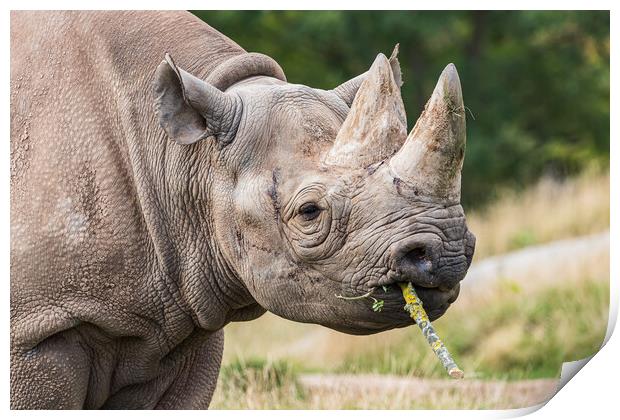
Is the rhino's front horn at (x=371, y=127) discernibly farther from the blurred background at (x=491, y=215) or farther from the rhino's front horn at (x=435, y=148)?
the blurred background at (x=491, y=215)

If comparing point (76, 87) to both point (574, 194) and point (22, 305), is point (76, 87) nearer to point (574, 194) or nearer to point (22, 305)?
point (22, 305)

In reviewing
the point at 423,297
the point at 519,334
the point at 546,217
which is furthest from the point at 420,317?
the point at 546,217

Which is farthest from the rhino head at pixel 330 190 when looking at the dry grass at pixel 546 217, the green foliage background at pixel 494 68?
the green foliage background at pixel 494 68

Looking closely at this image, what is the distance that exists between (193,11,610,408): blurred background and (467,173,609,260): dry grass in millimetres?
26

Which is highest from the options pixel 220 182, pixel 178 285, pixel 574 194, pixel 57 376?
pixel 220 182

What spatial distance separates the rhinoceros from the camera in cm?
470

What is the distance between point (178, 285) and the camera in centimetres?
557

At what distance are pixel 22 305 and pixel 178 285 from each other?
70cm

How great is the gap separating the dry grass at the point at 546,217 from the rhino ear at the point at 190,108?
8970 mm

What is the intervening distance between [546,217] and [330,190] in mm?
10065

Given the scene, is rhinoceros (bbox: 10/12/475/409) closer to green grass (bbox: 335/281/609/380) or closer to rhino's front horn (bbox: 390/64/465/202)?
rhino's front horn (bbox: 390/64/465/202)

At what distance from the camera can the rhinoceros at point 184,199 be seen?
15.4 feet

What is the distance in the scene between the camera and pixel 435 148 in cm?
464
